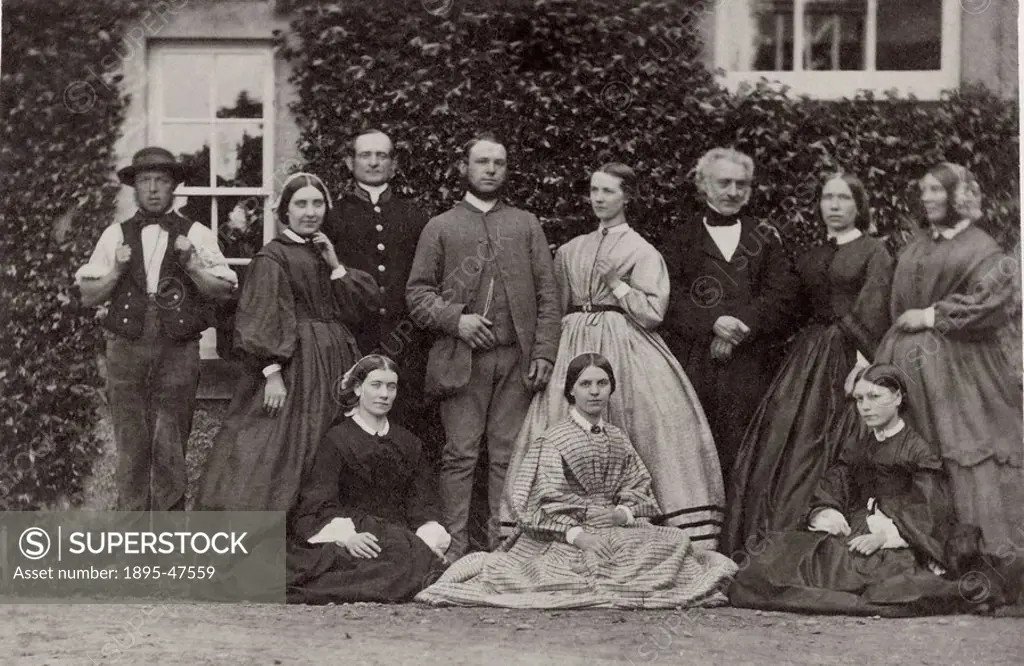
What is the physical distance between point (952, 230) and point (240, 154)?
354cm

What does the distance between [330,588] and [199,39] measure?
2.89 m

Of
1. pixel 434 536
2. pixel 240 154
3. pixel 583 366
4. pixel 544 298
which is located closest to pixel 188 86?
pixel 240 154

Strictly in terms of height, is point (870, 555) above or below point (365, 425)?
below

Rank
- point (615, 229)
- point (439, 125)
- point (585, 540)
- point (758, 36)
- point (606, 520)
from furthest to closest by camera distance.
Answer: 1. point (758, 36)
2. point (439, 125)
3. point (615, 229)
4. point (606, 520)
5. point (585, 540)

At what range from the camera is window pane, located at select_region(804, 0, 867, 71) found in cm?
811

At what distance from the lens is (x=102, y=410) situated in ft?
26.5

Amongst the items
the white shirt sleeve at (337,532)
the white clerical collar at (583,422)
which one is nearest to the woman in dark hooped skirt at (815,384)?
the white clerical collar at (583,422)

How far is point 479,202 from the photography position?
25.7 ft

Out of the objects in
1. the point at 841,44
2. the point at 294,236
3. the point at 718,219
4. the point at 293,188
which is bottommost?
the point at 294,236

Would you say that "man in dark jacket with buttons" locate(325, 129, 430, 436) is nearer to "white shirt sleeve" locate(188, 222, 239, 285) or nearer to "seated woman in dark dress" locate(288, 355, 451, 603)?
"seated woman in dark dress" locate(288, 355, 451, 603)

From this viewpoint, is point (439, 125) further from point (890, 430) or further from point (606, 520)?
point (890, 430)

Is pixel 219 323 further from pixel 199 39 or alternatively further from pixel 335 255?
pixel 199 39

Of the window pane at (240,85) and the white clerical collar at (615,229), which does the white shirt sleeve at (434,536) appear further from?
the window pane at (240,85)

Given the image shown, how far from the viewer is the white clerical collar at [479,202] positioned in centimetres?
781
